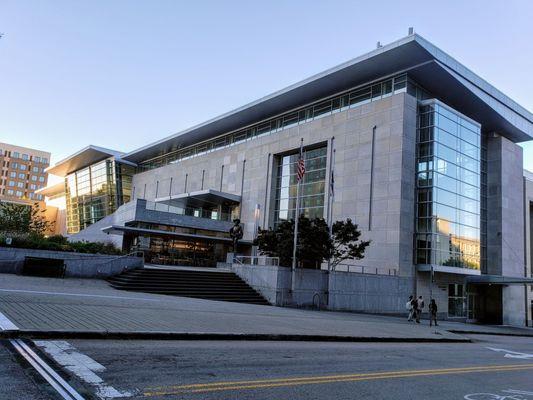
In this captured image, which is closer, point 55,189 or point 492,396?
point 492,396

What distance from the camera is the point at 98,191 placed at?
247ft

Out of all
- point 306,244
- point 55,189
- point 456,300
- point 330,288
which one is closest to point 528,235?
point 456,300

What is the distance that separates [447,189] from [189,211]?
2395cm

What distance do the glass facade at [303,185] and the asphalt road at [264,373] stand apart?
110 feet

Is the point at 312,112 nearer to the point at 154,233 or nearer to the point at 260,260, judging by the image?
the point at 154,233

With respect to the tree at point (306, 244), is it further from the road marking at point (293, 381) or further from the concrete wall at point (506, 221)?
the concrete wall at point (506, 221)

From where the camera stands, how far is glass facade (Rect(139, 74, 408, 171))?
4034 cm

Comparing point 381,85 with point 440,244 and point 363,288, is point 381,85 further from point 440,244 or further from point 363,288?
point 363,288

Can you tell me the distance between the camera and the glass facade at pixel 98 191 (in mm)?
72562

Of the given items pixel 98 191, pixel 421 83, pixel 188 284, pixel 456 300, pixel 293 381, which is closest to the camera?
pixel 293 381

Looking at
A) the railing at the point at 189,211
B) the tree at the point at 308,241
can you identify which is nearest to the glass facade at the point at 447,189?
the tree at the point at 308,241

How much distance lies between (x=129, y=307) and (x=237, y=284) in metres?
13.7

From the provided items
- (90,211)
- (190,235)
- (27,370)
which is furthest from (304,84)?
(90,211)

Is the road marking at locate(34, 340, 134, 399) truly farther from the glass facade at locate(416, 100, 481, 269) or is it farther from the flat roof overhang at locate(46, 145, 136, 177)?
the flat roof overhang at locate(46, 145, 136, 177)
